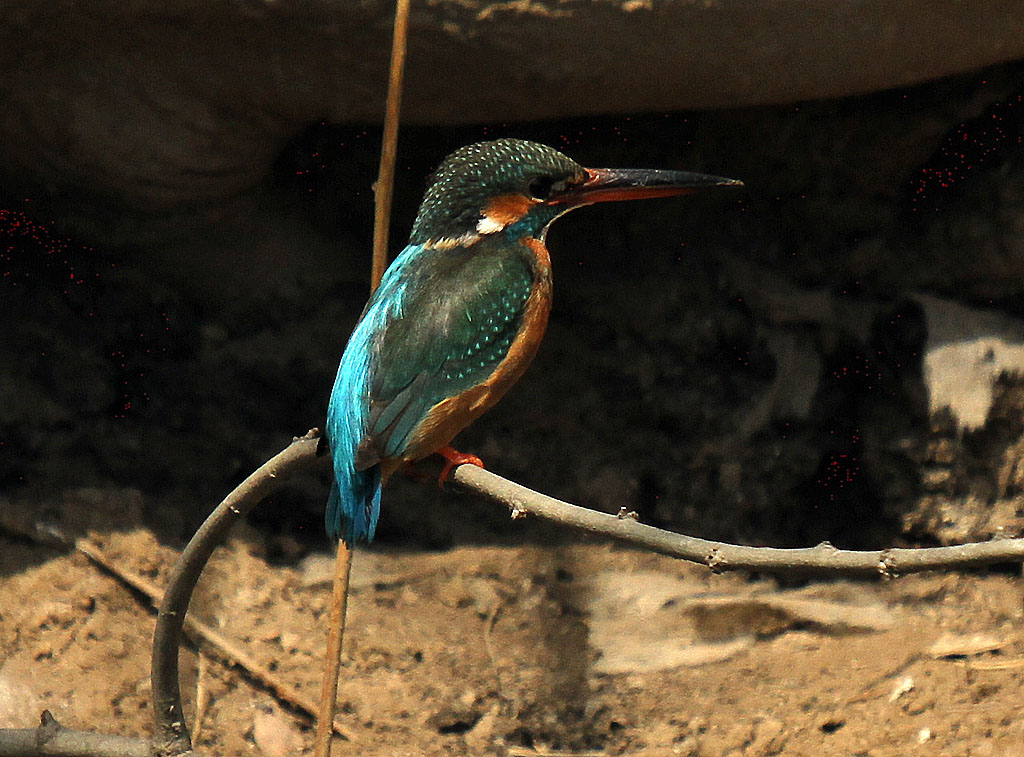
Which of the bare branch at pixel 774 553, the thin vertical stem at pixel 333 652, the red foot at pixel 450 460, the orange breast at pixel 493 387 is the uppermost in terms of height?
the orange breast at pixel 493 387

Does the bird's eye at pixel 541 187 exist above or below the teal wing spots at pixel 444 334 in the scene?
above

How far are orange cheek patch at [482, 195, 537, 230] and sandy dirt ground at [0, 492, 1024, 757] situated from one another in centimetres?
124

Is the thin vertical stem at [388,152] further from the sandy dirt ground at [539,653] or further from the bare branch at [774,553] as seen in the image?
the sandy dirt ground at [539,653]

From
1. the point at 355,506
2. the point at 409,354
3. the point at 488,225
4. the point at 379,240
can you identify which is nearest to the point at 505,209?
the point at 488,225

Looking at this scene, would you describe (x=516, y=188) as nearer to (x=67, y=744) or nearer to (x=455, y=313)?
(x=455, y=313)

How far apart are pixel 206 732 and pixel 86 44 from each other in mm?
1571

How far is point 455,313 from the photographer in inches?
82.5

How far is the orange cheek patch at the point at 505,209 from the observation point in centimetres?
215

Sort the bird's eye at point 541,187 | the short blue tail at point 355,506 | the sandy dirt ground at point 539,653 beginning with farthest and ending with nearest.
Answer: the sandy dirt ground at point 539,653, the bird's eye at point 541,187, the short blue tail at point 355,506

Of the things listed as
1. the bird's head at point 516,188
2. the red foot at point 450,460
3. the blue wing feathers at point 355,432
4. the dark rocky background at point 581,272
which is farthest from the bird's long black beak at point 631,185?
the dark rocky background at point 581,272

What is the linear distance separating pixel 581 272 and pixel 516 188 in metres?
1.34

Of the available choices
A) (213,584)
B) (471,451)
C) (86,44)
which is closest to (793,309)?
(471,451)

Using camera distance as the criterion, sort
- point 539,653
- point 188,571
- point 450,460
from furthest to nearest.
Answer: point 539,653 → point 450,460 → point 188,571

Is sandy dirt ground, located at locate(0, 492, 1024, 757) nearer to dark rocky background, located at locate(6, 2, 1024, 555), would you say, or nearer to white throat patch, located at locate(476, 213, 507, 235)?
dark rocky background, located at locate(6, 2, 1024, 555)
